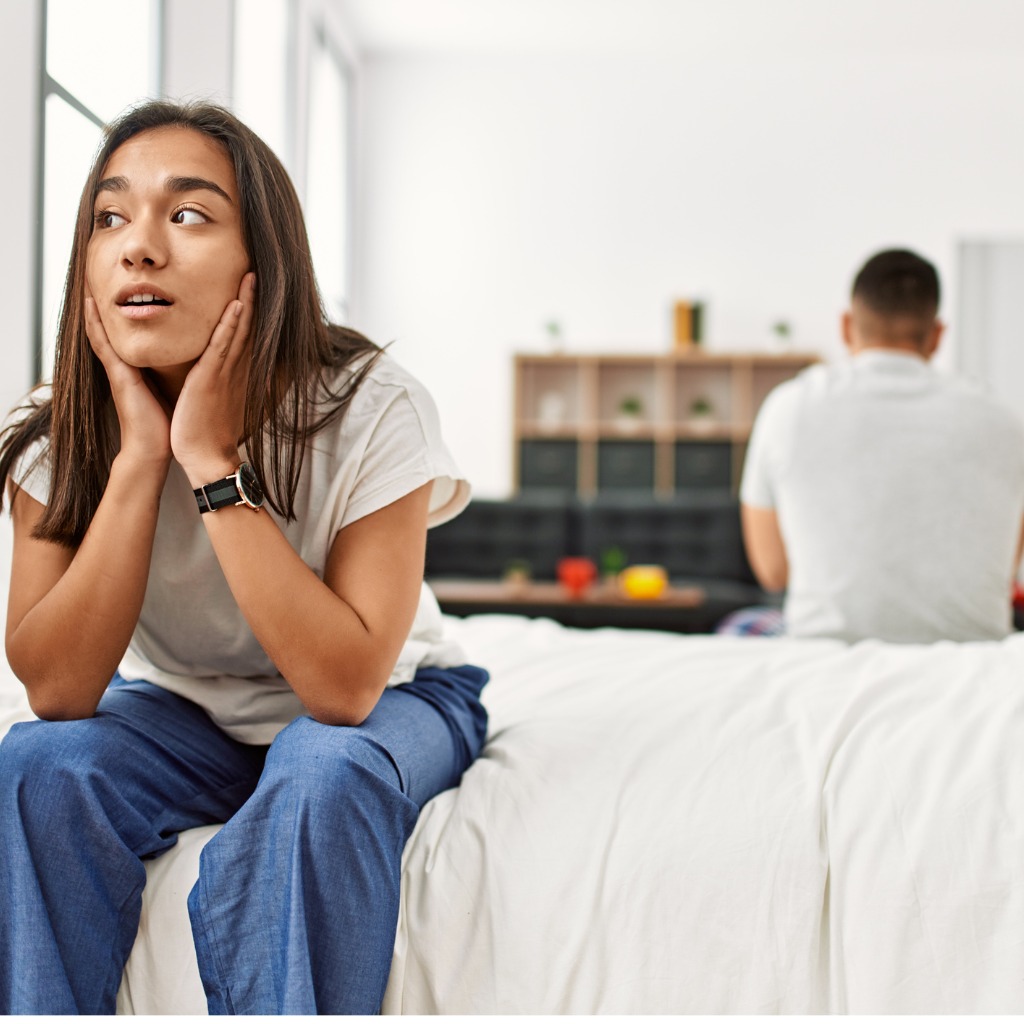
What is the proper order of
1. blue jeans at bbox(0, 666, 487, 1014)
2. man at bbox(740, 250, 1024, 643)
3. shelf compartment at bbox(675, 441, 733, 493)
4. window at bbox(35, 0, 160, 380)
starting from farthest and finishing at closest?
1. shelf compartment at bbox(675, 441, 733, 493)
2. window at bbox(35, 0, 160, 380)
3. man at bbox(740, 250, 1024, 643)
4. blue jeans at bbox(0, 666, 487, 1014)

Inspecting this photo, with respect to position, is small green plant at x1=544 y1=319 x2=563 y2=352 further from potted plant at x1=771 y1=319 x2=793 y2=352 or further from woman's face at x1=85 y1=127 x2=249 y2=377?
woman's face at x1=85 y1=127 x2=249 y2=377

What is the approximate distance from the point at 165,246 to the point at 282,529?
328mm

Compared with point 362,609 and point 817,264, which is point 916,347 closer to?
point 362,609

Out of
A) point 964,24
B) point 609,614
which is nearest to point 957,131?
point 964,24

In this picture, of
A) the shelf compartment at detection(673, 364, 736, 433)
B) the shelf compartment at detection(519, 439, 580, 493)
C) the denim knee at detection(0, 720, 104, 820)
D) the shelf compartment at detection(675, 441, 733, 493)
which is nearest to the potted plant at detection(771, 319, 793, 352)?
the shelf compartment at detection(673, 364, 736, 433)

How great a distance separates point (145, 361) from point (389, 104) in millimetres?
6021

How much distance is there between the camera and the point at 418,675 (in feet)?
4.25

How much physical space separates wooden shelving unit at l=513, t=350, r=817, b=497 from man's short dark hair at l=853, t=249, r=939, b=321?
13.1ft

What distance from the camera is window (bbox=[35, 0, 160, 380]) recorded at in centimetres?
246

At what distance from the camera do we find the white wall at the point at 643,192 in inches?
252

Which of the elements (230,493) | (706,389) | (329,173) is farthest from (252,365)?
(706,389)

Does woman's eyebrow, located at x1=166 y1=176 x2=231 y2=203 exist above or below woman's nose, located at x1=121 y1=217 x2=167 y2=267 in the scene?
above

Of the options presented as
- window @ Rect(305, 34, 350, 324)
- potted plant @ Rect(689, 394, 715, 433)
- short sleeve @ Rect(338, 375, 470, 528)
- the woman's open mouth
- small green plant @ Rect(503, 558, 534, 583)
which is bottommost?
small green plant @ Rect(503, 558, 534, 583)

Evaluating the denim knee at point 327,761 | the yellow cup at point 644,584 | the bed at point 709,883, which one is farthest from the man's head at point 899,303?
the yellow cup at point 644,584
